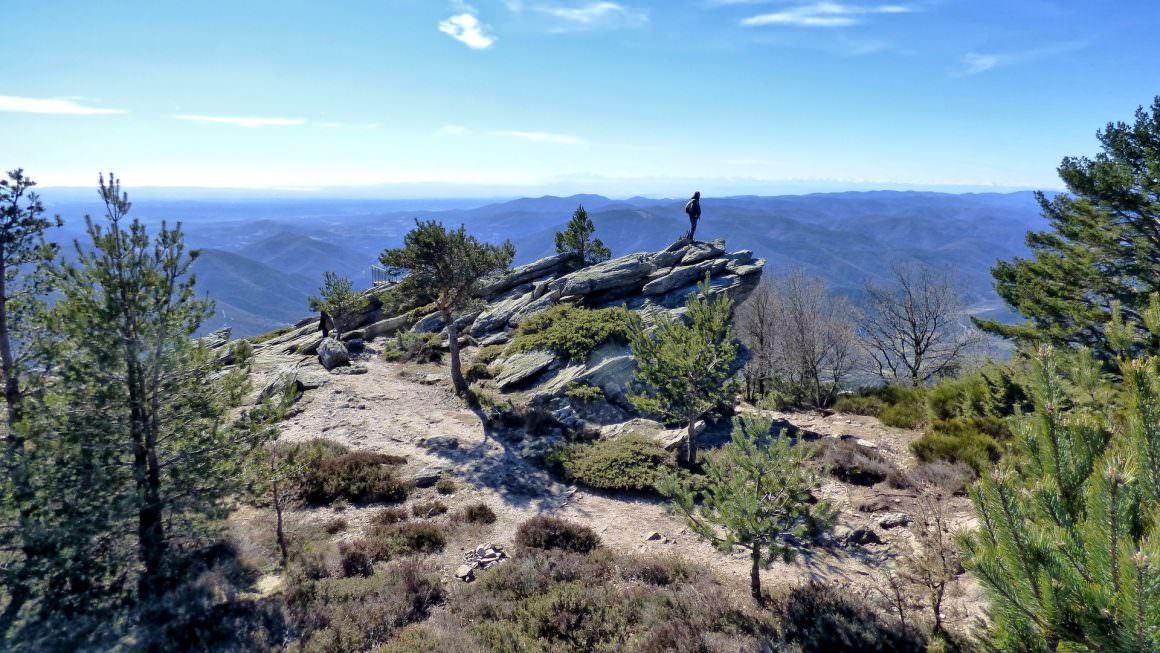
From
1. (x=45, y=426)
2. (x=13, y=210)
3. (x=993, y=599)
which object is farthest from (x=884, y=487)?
(x=13, y=210)

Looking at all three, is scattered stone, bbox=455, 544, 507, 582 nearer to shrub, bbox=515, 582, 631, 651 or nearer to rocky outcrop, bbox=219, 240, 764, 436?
shrub, bbox=515, 582, 631, 651

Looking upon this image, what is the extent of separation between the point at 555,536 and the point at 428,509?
3.77 metres

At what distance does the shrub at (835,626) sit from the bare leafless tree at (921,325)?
27105mm

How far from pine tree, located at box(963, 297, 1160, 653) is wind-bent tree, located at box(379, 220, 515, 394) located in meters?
20.7

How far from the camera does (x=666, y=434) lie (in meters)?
18.0

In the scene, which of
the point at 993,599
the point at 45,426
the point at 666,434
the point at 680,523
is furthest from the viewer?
the point at 666,434

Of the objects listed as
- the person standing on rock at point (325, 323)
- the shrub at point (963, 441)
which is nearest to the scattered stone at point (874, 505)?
the shrub at point (963, 441)

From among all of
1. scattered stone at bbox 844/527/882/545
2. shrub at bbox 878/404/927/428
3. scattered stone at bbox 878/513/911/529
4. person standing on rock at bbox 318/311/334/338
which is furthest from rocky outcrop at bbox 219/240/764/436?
shrub at bbox 878/404/927/428

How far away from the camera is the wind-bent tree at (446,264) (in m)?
22.2

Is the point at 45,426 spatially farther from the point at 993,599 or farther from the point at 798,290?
the point at 798,290

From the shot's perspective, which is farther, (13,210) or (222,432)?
(13,210)

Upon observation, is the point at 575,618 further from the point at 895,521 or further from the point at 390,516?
the point at 895,521

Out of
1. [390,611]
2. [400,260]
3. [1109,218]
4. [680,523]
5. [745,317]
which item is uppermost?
[1109,218]

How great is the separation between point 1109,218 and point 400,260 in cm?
3085
